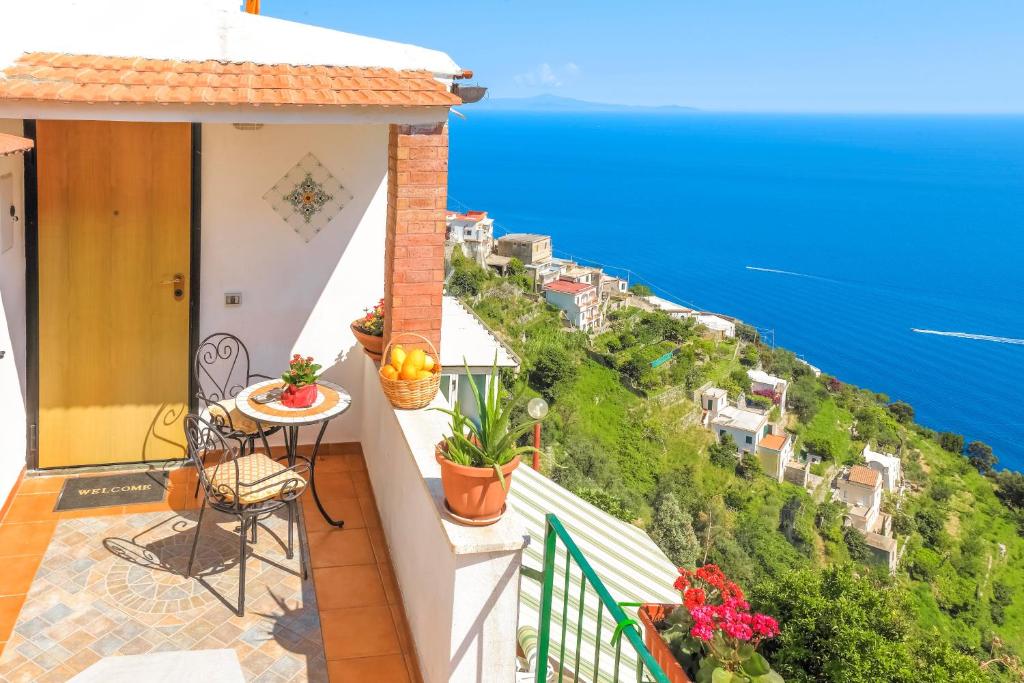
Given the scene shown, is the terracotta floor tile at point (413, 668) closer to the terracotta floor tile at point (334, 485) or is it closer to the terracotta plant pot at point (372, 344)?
the terracotta floor tile at point (334, 485)

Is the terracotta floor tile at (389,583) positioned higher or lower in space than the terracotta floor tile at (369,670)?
higher

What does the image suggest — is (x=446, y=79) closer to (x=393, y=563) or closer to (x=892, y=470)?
(x=393, y=563)

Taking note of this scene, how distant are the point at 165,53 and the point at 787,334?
105 meters

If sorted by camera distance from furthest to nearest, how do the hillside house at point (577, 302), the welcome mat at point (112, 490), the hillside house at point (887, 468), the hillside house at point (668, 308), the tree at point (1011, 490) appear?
the hillside house at point (668, 308) < the hillside house at point (577, 302) < the tree at point (1011, 490) < the hillside house at point (887, 468) < the welcome mat at point (112, 490)

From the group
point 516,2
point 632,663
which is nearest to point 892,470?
point 632,663

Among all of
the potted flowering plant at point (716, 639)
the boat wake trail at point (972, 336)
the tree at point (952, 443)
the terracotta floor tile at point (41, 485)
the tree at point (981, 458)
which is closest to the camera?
the potted flowering plant at point (716, 639)

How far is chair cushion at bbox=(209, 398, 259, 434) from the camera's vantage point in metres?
4.91

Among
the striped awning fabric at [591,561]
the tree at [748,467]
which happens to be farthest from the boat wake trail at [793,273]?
the striped awning fabric at [591,561]

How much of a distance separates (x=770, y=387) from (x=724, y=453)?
13.3 metres

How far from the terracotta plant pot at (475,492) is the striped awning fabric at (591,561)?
232 centimetres

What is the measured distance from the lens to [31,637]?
3.52 m

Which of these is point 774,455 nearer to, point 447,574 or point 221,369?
point 221,369

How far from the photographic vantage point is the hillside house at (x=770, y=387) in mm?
65812

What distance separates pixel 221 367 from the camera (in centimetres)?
557
